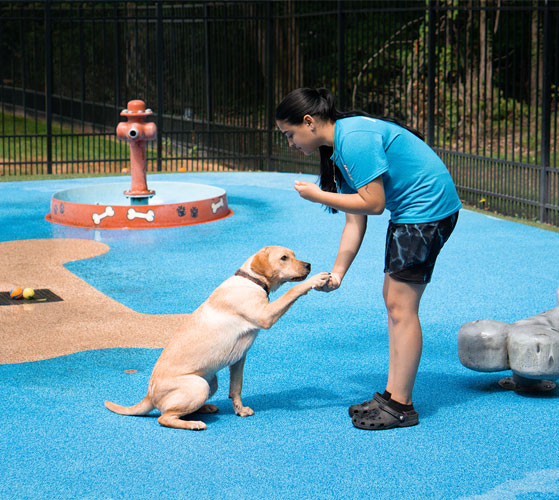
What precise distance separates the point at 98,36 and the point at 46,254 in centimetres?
2058

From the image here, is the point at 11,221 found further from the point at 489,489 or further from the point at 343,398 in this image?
the point at 489,489

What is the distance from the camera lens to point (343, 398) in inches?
212

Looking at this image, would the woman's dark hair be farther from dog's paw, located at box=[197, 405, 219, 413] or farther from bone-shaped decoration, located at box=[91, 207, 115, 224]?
bone-shaped decoration, located at box=[91, 207, 115, 224]

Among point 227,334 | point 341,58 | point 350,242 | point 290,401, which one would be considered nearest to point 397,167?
point 350,242

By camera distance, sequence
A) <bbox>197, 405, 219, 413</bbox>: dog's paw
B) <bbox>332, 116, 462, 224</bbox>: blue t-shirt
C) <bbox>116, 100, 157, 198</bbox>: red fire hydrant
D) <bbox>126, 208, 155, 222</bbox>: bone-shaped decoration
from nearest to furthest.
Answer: <bbox>332, 116, 462, 224</bbox>: blue t-shirt → <bbox>197, 405, 219, 413</bbox>: dog's paw → <bbox>126, 208, 155, 222</bbox>: bone-shaped decoration → <bbox>116, 100, 157, 198</bbox>: red fire hydrant

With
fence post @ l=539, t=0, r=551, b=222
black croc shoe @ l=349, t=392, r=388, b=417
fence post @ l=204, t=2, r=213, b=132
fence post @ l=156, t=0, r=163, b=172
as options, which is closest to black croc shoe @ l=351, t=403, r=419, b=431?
black croc shoe @ l=349, t=392, r=388, b=417

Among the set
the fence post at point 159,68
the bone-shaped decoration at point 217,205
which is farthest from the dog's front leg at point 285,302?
the fence post at point 159,68

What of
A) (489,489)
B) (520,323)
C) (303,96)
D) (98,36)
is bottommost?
(489,489)

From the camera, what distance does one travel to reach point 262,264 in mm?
4777

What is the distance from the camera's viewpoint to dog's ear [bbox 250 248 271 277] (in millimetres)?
4773

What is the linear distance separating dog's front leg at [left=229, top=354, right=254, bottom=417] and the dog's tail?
0.48m

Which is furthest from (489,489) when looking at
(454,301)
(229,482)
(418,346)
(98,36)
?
(98,36)

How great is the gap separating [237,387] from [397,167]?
1610 millimetres

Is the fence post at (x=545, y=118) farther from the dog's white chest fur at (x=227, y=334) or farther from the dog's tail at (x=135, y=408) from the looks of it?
the dog's tail at (x=135, y=408)
